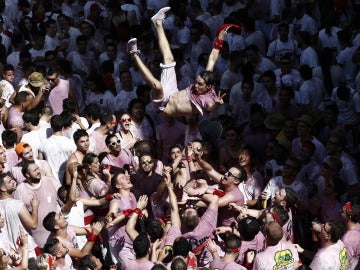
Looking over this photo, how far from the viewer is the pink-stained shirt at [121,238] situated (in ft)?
37.3

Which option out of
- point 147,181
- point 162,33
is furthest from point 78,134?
point 162,33

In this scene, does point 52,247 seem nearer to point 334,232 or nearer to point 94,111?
point 334,232

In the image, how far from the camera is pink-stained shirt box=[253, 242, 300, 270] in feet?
34.7

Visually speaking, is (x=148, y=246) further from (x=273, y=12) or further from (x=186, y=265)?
(x=273, y=12)

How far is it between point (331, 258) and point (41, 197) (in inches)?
136

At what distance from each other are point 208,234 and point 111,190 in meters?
1.60

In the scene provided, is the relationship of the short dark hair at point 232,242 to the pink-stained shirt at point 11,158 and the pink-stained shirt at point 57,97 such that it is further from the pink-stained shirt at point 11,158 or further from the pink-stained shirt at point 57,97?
the pink-stained shirt at point 57,97

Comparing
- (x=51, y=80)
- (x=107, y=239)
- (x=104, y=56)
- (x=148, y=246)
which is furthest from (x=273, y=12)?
(x=148, y=246)

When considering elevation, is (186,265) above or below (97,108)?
above

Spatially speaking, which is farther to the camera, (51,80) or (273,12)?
(273,12)

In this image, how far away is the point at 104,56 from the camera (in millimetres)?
17109

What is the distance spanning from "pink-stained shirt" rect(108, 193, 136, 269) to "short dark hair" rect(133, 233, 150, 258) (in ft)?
2.19

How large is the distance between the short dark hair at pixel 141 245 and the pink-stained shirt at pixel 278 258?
1113 millimetres

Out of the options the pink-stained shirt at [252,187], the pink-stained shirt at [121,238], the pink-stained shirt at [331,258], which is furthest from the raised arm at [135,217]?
the pink-stained shirt at [331,258]
